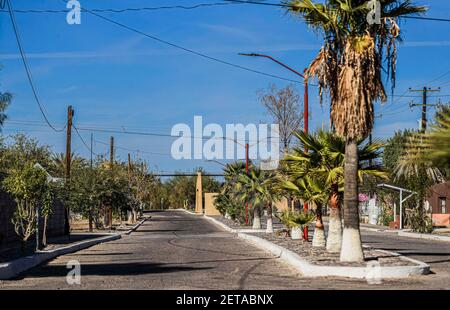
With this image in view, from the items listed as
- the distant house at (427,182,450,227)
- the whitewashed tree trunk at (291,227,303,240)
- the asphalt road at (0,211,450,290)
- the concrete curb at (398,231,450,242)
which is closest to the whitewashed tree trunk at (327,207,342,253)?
the asphalt road at (0,211,450,290)

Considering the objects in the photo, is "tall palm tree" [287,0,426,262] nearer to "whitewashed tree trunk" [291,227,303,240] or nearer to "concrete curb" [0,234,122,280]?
"concrete curb" [0,234,122,280]

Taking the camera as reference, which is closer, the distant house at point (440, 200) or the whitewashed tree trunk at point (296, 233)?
the whitewashed tree trunk at point (296, 233)

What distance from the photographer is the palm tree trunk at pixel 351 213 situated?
2003 centimetres

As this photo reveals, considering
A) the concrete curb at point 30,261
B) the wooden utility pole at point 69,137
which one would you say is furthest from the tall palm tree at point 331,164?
the wooden utility pole at point 69,137

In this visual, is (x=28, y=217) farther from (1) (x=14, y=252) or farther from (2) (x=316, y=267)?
(2) (x=316, y=267)

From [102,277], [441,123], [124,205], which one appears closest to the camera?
[441,123]

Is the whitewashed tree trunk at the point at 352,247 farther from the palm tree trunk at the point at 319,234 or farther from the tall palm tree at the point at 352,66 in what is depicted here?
the palm tree trunk at the point at 319,234

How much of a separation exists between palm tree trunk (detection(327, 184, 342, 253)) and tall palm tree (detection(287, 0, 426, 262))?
11.9ft

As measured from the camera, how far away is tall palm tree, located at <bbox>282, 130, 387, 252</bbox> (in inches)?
925

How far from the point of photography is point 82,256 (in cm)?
2597

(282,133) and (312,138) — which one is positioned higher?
(282,133)
